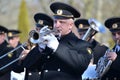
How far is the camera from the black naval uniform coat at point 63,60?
29.1ft

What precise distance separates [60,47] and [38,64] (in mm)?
881

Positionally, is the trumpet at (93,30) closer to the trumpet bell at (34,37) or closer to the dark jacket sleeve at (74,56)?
the dark jacket sleeve at (74,56)

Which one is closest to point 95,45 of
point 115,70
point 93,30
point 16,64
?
point 93,30

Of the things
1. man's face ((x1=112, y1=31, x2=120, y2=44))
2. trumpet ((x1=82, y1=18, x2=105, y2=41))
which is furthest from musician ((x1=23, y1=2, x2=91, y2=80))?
trumpet ((x1=82, y1=18, x2=105, y2=41))

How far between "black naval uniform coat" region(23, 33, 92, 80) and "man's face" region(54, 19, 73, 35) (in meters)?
0.11

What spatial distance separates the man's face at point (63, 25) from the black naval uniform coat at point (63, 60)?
11 centimetres

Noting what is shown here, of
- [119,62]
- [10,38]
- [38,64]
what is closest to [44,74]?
[38,64]

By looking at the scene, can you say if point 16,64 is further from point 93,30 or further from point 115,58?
point 93,30

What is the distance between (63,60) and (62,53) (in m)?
0.11

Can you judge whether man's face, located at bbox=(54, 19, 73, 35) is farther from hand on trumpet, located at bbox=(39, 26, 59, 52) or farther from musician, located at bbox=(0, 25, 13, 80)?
musician, located at bbox=(0, 25, 13, 80)

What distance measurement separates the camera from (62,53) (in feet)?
28.9

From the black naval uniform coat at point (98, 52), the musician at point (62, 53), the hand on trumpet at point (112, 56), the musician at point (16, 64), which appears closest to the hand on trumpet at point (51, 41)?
the musician at point (62, 53)

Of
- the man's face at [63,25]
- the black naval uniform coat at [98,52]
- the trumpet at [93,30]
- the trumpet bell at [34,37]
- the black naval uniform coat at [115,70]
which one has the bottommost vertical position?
the black naval uniform coat at [115,70]

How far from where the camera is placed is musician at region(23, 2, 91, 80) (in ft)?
29.0
